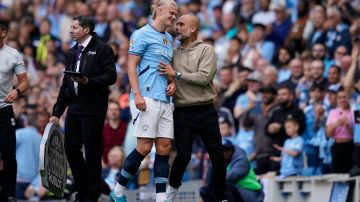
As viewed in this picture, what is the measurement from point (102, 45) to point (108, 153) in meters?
5.78

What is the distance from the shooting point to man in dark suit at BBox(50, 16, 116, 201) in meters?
14.6

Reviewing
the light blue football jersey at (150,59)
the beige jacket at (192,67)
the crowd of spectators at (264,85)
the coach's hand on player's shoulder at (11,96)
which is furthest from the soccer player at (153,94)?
the crowd of spectators at (264,85)

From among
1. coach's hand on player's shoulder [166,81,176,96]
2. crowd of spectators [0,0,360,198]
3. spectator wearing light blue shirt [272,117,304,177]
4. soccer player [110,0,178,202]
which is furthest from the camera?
crowd of spectators [0,0,360,198]

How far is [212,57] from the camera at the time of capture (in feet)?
46.7

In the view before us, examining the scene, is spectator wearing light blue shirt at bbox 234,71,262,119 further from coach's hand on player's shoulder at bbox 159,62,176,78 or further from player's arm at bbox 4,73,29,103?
coach's hand on player's shoulder at bbox 159,62,176,78

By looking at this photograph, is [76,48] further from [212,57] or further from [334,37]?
[334,37]

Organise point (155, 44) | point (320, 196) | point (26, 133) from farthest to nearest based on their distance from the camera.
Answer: point (26, 133), point (320, 196), point (155, 44)

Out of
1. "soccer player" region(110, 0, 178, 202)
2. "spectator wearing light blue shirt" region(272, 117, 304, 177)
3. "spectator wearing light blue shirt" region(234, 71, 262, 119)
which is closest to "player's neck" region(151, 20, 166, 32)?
"soccer player" region(110, 0, 178, 202)

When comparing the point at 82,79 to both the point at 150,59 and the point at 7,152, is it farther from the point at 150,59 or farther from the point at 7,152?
the point at 7,152

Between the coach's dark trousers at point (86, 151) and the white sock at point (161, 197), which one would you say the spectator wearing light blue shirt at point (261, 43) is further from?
the white sock at point (161, 197)

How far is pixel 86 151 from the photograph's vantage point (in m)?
14.6

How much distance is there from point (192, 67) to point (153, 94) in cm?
69

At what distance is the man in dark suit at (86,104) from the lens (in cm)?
1461

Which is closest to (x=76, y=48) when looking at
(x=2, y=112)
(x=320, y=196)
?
(x=2, y=112)
